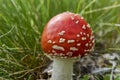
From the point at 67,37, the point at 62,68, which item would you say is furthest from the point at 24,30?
the point at 67,37

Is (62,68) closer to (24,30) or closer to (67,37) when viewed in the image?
(67,37)

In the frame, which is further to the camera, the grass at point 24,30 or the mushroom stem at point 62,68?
the grass at point 24,30

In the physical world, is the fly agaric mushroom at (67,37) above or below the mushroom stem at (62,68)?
above

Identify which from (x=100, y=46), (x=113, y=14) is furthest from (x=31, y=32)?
(x=113, y=14)

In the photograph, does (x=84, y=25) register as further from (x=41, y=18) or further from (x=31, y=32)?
(x=41, y=18)

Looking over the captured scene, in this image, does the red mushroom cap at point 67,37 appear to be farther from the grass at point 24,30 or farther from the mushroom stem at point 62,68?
the grass at point 24,30

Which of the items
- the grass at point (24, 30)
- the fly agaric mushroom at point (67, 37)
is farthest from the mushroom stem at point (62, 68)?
the grass at point (24, 30)
